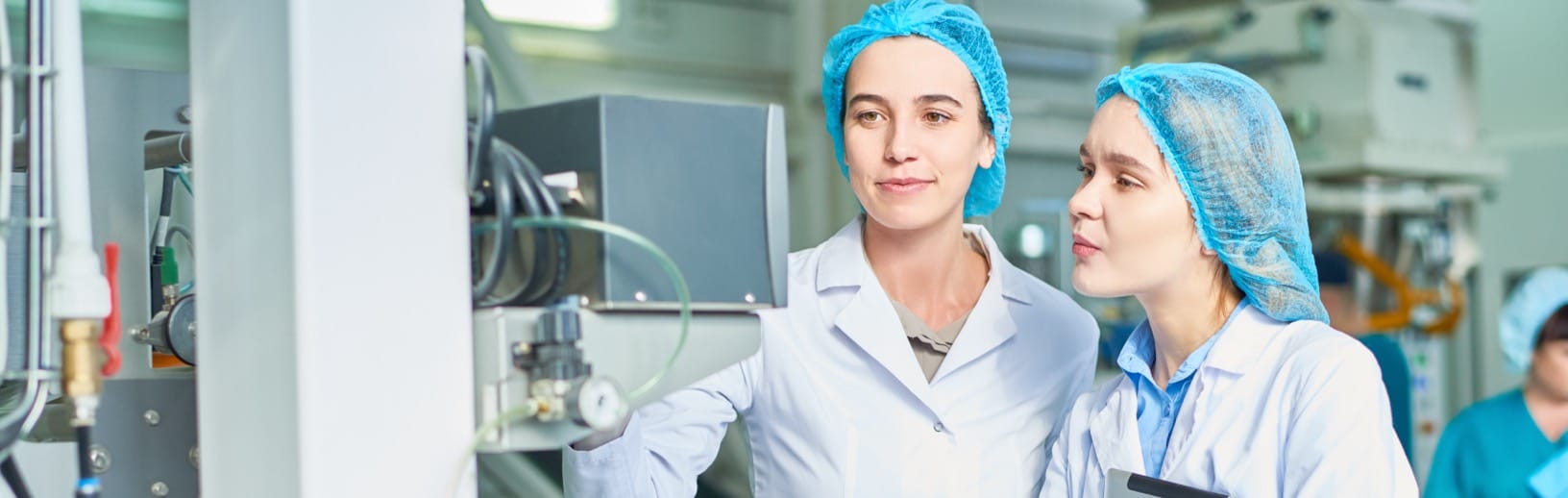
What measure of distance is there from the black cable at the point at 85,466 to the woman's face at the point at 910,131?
0.76 metres

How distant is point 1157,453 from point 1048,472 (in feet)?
0.43

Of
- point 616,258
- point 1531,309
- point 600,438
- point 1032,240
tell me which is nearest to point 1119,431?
point 600,438

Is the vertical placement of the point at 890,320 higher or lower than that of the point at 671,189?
lower

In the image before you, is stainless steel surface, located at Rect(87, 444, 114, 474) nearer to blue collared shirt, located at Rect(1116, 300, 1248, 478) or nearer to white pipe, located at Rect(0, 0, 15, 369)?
white pipe, located at Rect(0, 0, 15, 369)

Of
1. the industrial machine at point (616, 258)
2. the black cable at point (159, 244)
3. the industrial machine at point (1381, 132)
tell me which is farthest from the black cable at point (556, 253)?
the industrial machine at point (1381, 132)

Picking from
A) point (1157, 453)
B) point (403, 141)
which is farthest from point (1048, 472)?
point (403, 141)

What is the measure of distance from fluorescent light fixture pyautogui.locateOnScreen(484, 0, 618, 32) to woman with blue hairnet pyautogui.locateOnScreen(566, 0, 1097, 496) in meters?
1.95

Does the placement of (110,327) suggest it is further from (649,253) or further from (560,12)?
(560,12)

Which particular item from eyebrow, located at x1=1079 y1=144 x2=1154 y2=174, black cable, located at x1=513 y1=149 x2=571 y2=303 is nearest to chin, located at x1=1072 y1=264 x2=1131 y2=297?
eyebrow, located at x1=1079 y1=144 x2=1154 y2=174

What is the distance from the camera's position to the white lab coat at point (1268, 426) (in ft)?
3.38

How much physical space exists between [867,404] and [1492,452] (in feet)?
5.78

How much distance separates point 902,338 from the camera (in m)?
1.37

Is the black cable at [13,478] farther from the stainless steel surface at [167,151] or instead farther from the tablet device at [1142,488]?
the tablet device at [1142,488]

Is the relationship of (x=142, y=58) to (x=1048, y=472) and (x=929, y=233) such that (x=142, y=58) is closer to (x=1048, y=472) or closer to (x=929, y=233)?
(x=929, y=233)
